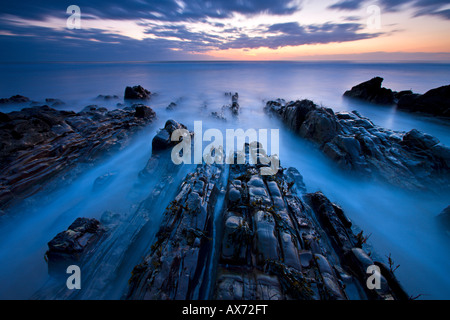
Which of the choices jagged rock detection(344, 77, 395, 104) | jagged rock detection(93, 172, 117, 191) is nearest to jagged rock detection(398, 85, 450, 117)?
jagged rock detection(344, 77, 395, 104)

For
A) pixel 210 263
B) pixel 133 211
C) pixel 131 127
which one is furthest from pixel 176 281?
pixel 131 127

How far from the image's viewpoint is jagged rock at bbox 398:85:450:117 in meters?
14.1

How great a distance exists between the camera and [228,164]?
8.00 metres

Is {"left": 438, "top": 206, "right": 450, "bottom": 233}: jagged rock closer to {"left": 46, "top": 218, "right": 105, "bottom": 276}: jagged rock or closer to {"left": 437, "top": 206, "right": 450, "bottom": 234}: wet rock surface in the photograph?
{"left": 437, "top": 206, "right": 450, "bottom": 234}: wet rock surface

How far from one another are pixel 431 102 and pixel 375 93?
17.5ft

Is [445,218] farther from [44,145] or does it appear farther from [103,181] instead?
[44,145]

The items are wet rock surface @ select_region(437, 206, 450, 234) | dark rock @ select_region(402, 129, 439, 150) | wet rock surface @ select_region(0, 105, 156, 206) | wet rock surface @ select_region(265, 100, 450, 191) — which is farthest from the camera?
dark rock @ select_region(402, 129, 439, 150)

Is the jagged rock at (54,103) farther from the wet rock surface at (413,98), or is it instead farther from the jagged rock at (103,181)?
the wet rock surface at (413,98)

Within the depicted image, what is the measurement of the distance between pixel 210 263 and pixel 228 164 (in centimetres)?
456

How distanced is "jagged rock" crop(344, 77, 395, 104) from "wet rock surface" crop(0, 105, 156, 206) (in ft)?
80.2

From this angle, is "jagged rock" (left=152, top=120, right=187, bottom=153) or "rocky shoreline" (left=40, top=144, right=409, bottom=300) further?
"jagged rock" (left=152, top=120, right=187, bottom=153)

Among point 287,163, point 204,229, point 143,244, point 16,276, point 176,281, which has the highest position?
point 287,163

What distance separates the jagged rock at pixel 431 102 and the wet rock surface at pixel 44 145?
23.9m
